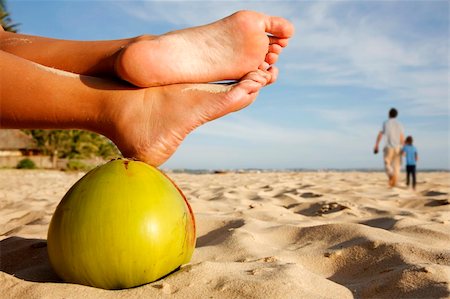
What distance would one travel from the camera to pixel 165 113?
1.83 meters

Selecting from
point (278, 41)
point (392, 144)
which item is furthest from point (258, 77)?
point (392, 144)

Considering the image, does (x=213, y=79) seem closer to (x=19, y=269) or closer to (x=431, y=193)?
(x=19, y=269)

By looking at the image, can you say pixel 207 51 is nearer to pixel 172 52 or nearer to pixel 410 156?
pixel 172 52

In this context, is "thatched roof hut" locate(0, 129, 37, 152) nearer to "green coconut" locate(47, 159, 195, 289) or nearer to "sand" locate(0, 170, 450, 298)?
"sand" locate(0, 170, 450, 298)

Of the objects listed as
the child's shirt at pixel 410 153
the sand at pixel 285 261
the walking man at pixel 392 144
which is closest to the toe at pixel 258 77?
the sand at pixel 285 261

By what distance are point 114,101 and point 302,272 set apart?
1008 millimetres

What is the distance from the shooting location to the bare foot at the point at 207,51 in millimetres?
1742

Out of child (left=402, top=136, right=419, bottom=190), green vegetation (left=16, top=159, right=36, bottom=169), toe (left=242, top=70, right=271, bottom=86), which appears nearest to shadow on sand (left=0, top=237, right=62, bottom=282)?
toe (left=242, top=70, right=271, bottom=86)

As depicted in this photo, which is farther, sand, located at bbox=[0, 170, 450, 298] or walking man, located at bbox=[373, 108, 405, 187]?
walking man, located at bbox=[373, 108, 405, 187]

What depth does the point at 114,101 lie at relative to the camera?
69.3 inches

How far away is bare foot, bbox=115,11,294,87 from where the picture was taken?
68.6 inches

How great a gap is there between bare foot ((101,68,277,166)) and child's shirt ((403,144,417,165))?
270 inches

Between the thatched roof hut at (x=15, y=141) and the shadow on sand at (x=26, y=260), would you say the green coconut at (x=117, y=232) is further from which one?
the thatched roof hut at (x=15, y=141)

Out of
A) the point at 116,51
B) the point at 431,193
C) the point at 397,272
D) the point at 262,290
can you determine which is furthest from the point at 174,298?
the point at 431,193
